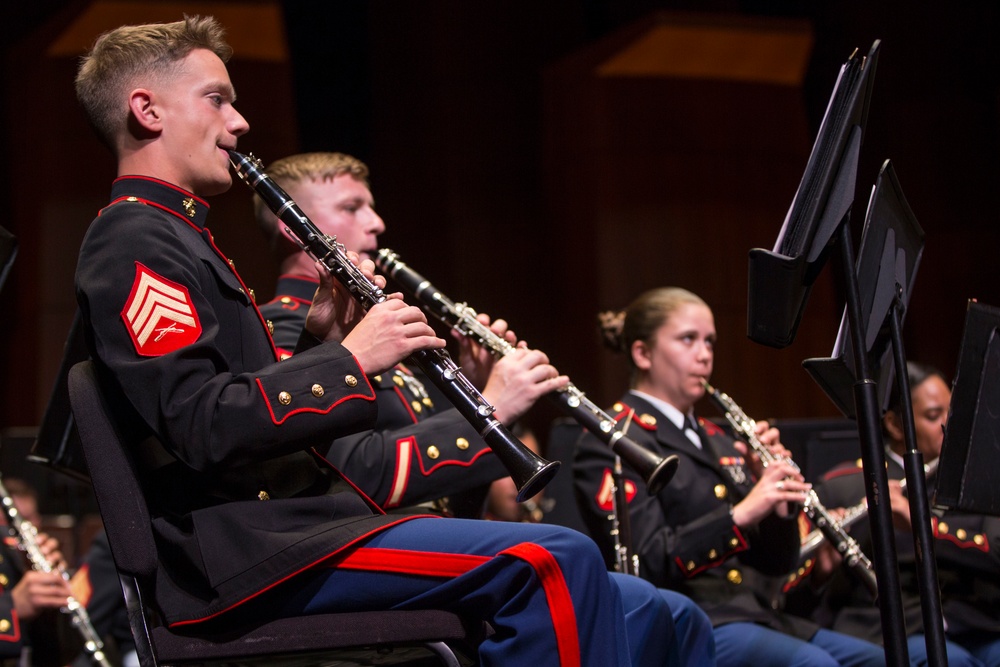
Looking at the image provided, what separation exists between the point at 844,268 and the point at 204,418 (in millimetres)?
1093

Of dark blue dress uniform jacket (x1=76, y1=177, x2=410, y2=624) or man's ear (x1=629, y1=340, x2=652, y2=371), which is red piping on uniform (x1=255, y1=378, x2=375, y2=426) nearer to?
dark blue dress uniform jacket (x1=76, y1=177, x2=410, y2=624)

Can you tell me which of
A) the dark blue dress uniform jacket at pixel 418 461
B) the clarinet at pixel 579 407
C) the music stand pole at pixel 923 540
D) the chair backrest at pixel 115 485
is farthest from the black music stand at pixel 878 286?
the chair backrest at pixel 115 485

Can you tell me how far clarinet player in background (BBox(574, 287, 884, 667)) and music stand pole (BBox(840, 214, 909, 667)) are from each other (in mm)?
1009

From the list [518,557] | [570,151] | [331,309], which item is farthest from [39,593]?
[570,151]

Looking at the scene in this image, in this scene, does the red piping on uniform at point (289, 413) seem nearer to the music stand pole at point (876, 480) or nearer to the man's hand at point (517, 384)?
the man's hand at point (517, 384)

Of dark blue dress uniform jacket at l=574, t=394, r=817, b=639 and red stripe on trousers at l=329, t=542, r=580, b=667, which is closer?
red stripe on trousers at l=329, t=542, r=580, b=667

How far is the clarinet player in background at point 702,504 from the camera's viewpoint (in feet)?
9.17

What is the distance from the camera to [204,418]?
1.53 metres

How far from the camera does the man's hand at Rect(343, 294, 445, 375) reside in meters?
1.71

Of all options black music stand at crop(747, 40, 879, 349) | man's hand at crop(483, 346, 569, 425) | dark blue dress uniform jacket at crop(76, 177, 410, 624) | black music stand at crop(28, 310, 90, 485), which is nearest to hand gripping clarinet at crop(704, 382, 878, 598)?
man's hand at crop(483, 346, 569, 425)

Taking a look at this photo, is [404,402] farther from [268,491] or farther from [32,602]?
[32,602]

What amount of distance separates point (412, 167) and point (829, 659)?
16.5 ft

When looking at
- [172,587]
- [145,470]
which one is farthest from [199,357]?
[172,587]

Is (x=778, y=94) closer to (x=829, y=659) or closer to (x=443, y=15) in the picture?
(x=443, y=15)
